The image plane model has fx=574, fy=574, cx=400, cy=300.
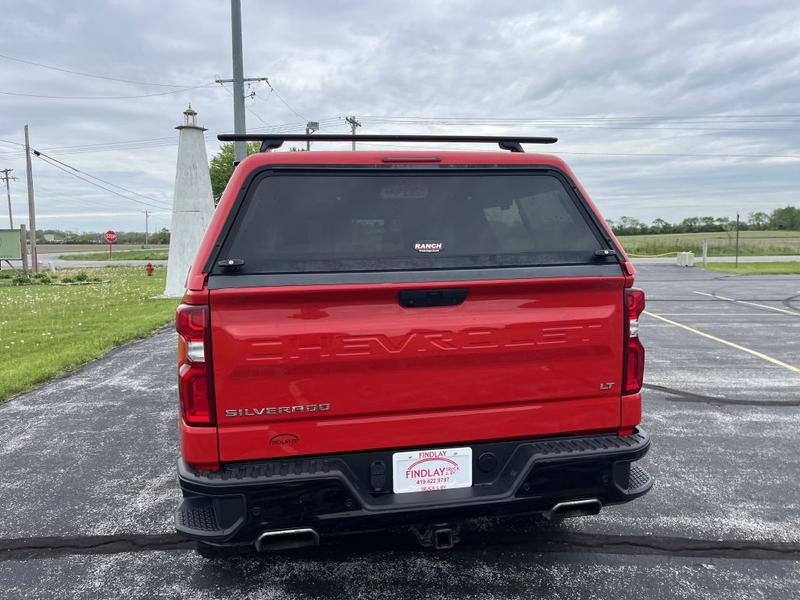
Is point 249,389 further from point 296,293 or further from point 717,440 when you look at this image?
point 717,440

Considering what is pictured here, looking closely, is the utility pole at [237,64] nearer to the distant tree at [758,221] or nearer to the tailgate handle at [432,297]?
the tailgate handle at [432,297]

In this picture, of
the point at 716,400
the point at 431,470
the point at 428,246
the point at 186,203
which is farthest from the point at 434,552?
the point at 186,203

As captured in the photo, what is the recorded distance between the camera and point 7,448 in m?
4.84

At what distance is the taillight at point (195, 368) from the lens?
2.27 meters

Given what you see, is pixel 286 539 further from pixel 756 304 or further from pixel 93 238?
pixel 93 238

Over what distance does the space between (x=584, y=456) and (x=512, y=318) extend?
69cm

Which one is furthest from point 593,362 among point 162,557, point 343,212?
point 162,557

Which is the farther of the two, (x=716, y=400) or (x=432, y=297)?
(x=716, y=400)

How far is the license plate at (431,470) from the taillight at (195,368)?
2.68ft

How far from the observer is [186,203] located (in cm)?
1762

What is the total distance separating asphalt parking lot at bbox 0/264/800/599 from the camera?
2.86 m

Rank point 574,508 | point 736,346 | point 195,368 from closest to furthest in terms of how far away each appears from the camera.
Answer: point 195,368 < point 574,508 < point 736,346

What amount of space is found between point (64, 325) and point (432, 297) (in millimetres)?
11370

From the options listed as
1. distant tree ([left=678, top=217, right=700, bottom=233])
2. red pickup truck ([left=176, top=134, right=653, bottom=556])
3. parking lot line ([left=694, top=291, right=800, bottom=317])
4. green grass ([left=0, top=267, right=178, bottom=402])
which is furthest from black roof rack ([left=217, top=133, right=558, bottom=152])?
distant tree ([left=678, top=217, right=700, bottom=233])
